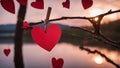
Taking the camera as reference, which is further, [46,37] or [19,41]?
[19,41]

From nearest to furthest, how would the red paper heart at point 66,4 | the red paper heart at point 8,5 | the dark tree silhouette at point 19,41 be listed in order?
the red paper heart at point 8,5 < the red paper heart at point 66,4 < the dark tree silhouette at point 19,41

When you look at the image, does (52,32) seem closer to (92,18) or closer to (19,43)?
A: (92,18)

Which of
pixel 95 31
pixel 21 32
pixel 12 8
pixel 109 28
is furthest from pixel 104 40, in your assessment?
pixel 109 28

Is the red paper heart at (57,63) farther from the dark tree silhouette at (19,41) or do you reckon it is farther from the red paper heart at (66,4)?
the dark tree silhouette at (19,41)

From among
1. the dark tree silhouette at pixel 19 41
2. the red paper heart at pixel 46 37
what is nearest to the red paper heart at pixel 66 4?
the red paper heart at pixel 46 37

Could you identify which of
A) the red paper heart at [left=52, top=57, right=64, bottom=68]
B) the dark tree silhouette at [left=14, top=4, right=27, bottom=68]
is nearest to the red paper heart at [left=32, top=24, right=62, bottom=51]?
the red paper heart at [left=52, top=57, right=64, bottom=68]

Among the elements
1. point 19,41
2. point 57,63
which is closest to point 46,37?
point 57,63

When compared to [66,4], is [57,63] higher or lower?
lower

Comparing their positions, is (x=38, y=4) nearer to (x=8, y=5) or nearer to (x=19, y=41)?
(x=8, y=5)
